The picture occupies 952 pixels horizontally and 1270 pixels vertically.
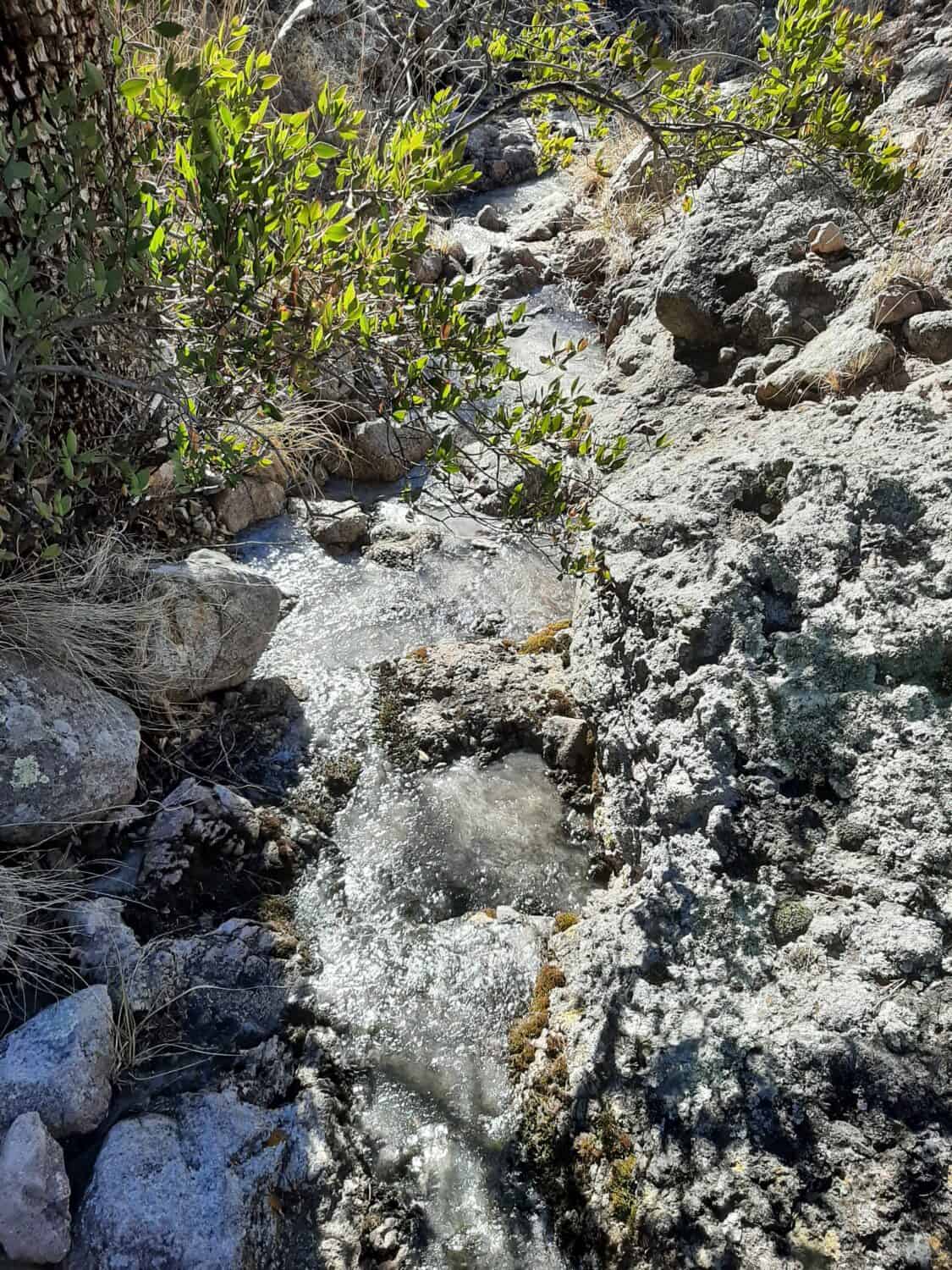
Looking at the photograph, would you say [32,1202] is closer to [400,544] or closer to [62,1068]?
[62,1068]

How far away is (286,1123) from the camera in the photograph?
239 centimetres

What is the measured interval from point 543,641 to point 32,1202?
3.19 meters

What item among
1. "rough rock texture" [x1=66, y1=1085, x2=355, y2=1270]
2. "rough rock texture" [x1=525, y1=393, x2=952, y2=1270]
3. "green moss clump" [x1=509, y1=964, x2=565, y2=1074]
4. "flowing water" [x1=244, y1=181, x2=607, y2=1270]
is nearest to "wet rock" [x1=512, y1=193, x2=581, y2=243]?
"flowing water" [x1=244, y1=181, x2=607, y2=1270]

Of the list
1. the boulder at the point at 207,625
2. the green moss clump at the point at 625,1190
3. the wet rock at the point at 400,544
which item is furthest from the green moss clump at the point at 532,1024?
the wet rock at the point at 400,544

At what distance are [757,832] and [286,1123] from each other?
1758 mm

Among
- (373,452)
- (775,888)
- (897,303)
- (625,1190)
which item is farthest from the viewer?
(373,452)

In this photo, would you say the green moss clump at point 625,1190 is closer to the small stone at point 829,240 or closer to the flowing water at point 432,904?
the flowing water at point 432,904

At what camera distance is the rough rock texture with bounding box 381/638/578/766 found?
384 centimetres

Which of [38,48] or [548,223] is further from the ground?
[38,48]

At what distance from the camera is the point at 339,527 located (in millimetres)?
5078

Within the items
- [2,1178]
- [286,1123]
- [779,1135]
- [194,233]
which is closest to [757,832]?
[779,1135]

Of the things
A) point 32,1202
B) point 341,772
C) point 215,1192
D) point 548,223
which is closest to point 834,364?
point 341,772

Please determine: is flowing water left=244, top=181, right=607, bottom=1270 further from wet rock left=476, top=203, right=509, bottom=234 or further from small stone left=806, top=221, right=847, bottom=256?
wet rock left=476, top=203, right=509, bottom=234

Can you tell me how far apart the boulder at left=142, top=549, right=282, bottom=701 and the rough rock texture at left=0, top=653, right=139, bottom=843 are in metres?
0.39
